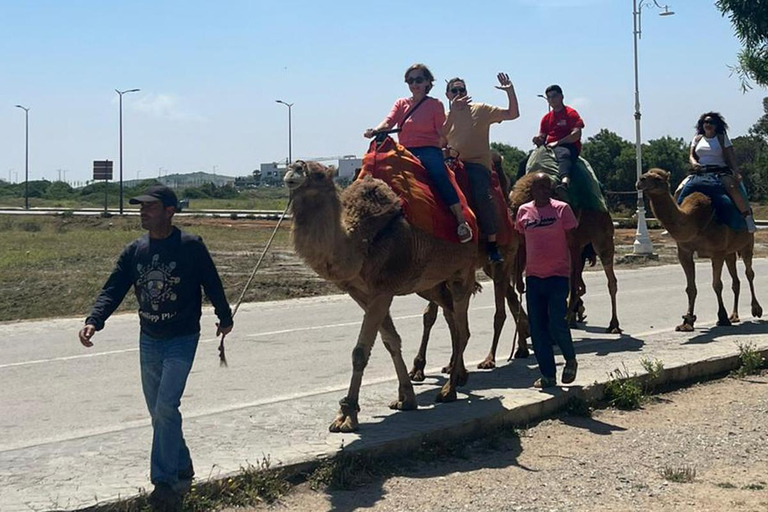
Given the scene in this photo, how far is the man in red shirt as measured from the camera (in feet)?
42.0

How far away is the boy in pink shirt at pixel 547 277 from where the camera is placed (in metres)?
9.11

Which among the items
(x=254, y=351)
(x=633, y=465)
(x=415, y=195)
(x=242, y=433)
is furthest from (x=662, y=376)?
(x=254, y=351)

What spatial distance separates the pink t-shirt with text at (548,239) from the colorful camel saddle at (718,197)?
5.12 meters

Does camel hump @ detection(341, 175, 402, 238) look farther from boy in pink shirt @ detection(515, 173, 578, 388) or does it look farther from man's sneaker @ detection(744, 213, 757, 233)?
man's sneaker @ detection(744, 213, 757, 233)

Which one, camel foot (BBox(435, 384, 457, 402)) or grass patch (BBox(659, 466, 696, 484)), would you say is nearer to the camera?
grass patch (BBox(659, 466, 696, 484))

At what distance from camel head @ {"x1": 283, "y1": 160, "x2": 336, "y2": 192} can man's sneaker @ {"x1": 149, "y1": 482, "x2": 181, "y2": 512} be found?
7.67ft

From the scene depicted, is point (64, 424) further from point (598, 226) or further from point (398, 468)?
point (598, 226)

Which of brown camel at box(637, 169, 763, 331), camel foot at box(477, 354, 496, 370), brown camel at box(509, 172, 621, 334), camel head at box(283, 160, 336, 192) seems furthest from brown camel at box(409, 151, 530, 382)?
camel head at box(283, 160, 336, 192)

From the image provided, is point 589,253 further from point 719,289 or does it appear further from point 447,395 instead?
point 447,395

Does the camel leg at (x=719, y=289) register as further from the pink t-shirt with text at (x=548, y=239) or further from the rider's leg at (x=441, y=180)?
the rider's leg at (x=441, y=180)

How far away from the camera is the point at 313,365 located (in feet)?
37.8

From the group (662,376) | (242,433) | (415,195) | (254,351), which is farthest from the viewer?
(254,351)

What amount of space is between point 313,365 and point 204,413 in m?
3.03

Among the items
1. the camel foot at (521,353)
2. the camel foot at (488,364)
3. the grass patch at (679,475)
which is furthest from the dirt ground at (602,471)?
the camel foot at (521,353)
